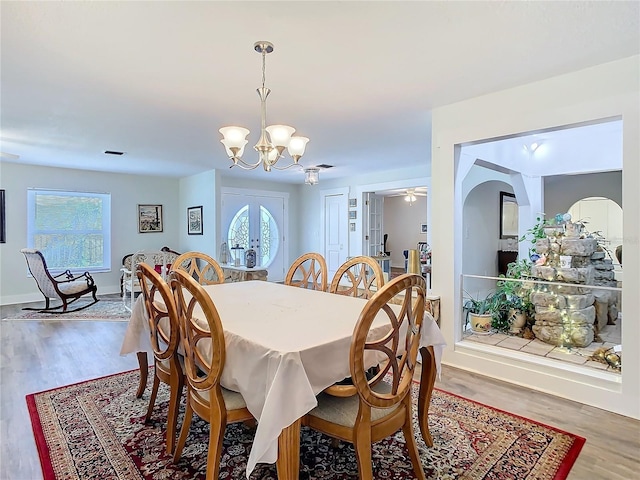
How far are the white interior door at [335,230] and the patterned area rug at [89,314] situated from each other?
12.8 ft

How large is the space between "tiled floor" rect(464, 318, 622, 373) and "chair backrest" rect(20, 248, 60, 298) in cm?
532

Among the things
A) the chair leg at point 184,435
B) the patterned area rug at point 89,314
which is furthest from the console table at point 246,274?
the chair leg at point 184,435

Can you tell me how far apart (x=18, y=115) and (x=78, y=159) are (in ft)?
7.35

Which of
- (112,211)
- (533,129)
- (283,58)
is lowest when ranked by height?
(112,211)

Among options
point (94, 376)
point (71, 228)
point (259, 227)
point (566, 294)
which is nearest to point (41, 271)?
point (71, 228)

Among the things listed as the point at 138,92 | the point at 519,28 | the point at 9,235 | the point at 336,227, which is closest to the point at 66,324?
the point at 9,235

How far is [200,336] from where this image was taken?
5.37 ft

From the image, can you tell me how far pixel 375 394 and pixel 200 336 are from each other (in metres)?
0.78

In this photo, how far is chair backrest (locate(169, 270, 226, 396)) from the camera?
1.47 metres

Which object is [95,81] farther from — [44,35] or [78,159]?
[78,159]

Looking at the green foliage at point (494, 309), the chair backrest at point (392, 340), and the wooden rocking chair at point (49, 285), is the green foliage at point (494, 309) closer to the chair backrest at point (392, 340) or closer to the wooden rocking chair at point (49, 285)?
the chair backrest at point (392, 340)

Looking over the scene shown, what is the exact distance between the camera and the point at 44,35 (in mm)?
2072

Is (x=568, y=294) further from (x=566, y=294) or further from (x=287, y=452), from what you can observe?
(x=287, y=452)

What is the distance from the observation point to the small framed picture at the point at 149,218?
23.6ft
